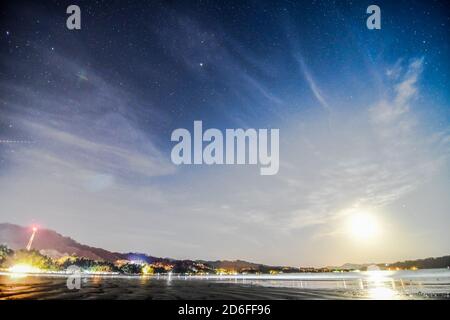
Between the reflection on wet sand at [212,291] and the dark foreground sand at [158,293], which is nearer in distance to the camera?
the dark foreground sand at [158,293]

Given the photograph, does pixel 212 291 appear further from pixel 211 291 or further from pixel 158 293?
pixel 158 293

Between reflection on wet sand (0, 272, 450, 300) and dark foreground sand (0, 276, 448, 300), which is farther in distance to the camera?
reflection on wet sand (0, 272, 450, 300)

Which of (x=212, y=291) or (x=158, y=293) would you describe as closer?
(x=158, y=293)

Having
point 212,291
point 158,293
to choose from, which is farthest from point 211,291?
point 158,293
